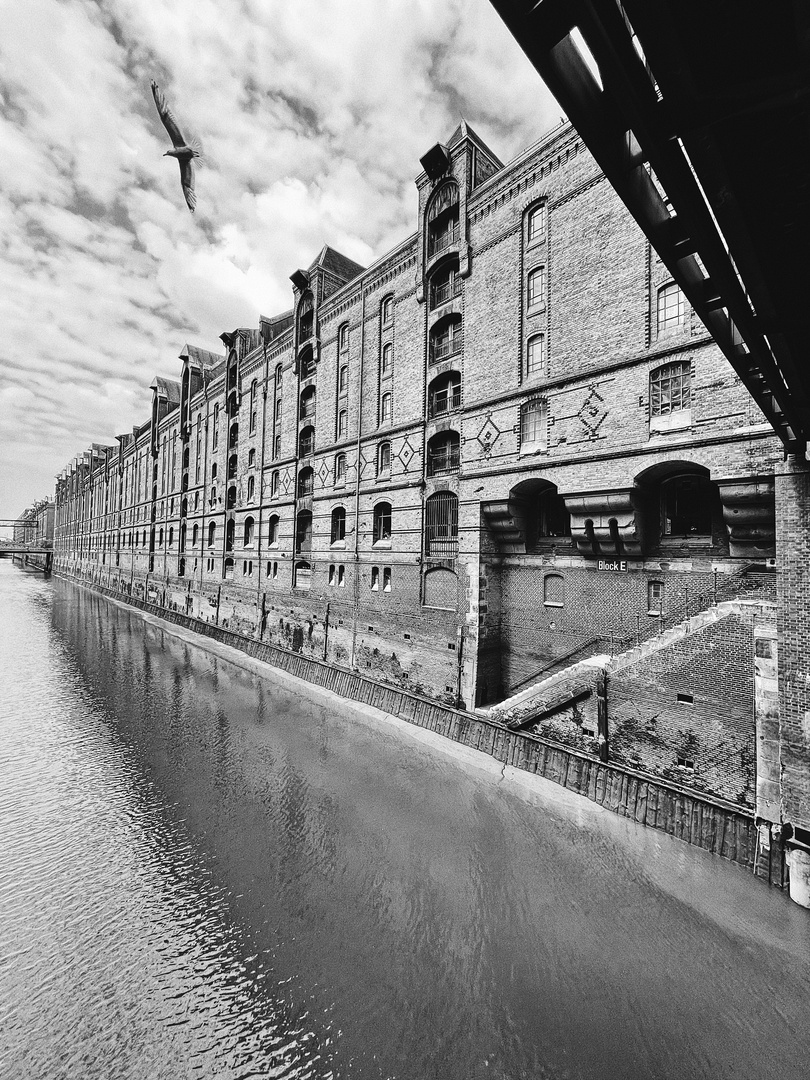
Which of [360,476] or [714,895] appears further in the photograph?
[360,476]

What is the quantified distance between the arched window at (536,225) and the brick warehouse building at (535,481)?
0.08 metres

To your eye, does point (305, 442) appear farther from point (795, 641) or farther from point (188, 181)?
point (795, 641)

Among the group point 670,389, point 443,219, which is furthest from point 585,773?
point 443,219

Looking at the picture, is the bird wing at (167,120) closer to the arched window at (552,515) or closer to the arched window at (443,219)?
the arched window at (552,515)

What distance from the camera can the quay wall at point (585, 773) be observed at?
791cm

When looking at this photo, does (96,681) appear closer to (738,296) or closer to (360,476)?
(360,476)

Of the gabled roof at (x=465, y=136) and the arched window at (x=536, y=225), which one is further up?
the gabled roof at (x=465, y=136)

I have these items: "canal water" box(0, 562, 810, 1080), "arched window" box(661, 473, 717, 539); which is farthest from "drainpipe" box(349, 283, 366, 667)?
"arched window" box(661, 473, 717, 539)

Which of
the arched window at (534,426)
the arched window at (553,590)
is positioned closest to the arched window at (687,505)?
the arched window at (553,590)

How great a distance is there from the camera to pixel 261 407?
26.0m

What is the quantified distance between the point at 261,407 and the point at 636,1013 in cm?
2673

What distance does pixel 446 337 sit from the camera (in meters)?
15.8

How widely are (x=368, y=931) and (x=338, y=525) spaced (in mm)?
14976

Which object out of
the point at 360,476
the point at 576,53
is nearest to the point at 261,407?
the point at 360,476
